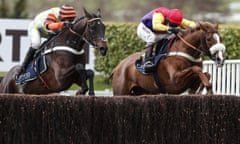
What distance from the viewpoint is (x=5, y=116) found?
335 inches

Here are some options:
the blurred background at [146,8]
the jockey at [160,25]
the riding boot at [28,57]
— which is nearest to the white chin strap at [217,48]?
the jockey at [160,25]

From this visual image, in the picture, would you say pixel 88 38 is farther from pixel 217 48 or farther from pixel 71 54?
pixel 217 48

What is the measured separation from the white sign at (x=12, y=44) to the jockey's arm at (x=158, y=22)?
5.48 meters

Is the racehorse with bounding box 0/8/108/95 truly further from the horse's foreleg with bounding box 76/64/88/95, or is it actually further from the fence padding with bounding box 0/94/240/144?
the fence padding with bounding box 0/94/240/144

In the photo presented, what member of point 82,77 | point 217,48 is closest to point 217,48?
point 217,48

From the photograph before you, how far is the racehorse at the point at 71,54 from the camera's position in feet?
36.0

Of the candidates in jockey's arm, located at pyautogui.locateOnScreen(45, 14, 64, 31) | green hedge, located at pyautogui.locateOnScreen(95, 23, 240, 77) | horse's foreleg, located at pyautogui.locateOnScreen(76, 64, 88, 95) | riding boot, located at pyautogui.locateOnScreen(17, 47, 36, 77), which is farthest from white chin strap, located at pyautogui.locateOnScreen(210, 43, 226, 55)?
green hedge, located at pyautogui.locateOnScreen(95, 23, 240, 77)

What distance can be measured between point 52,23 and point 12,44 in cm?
543

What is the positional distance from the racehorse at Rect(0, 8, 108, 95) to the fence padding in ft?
7.16

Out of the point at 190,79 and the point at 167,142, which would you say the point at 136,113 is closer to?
the point at 167,142

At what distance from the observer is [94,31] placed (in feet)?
36.0

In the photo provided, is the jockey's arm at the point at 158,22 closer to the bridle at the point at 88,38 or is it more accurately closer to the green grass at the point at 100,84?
the bridle at the point at 88,38

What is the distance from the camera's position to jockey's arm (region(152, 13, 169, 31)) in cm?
1125

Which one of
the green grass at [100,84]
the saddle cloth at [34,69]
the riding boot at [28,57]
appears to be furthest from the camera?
the green grass at [100,84]
